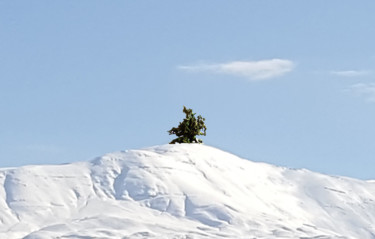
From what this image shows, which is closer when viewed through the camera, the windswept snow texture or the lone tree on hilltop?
the windswept snow texture

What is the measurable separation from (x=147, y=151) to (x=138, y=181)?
5.28 m

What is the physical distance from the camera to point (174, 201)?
73.5 metres

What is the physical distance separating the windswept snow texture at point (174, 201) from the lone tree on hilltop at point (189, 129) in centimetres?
281

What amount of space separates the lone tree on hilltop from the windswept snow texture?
2809 mm

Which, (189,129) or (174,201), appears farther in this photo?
(189,129)

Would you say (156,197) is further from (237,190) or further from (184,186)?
(237,190)

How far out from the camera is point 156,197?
73938 mm

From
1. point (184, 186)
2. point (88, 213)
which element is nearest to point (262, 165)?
point (184, 186)

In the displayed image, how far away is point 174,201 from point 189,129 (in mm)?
13119

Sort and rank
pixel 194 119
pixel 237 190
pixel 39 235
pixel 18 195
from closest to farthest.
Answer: pixel 39 235 < pixel 18 195 < pixel 237 190 < pixel 194 119

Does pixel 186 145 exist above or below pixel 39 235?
above

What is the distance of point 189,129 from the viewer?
85500 millimetres

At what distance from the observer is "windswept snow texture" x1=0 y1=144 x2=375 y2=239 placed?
228 feet

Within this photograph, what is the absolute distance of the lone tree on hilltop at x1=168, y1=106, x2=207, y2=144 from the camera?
280 feet
